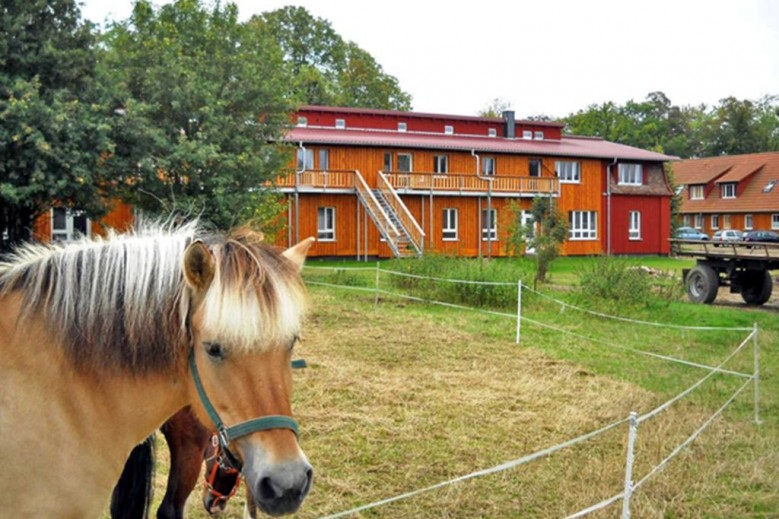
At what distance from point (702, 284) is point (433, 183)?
1518 cm

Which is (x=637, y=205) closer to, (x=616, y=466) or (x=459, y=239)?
(x=459, y=239)

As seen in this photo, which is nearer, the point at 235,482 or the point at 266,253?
the point at 266,253

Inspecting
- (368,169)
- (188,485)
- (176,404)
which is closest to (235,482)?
(188,485)

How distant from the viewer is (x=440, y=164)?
31984mm

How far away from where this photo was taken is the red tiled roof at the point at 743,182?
4584cm

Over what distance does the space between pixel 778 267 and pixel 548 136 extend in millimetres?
24936

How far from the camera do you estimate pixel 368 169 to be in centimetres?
3022

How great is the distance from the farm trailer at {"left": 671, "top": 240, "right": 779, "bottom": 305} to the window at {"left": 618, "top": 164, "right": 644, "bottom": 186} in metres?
19.8

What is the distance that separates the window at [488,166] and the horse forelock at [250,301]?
3103cm

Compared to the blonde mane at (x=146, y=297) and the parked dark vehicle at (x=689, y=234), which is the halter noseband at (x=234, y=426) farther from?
the parked dark vehicle at (x=689, y=234)

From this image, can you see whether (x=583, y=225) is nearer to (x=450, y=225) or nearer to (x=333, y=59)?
(x=450, y=225)

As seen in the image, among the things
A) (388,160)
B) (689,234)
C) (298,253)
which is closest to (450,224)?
(388,160)

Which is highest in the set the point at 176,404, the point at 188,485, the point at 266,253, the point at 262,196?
the point at 262,196

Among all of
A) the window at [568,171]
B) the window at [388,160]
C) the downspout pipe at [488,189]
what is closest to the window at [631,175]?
the window at [568,171]
